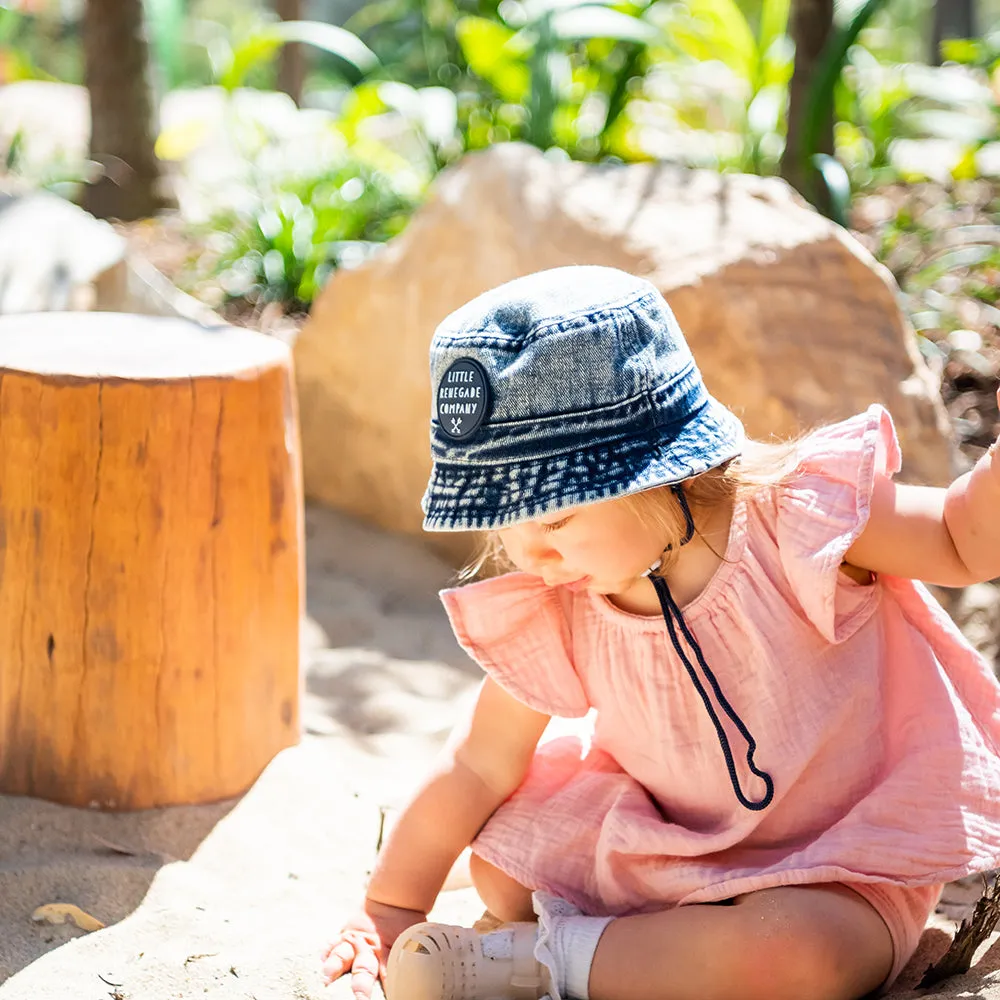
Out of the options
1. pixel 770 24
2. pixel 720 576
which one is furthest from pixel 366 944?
pixel 770 24

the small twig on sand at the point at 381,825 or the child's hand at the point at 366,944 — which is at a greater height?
the child's hand at the point at 366,944

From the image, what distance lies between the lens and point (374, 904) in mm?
1875

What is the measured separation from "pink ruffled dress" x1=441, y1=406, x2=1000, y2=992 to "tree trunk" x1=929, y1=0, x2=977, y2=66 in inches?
448

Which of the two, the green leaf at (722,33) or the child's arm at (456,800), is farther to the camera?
the green leaf at (722,33)

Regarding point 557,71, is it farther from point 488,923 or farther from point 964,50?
point 488,923

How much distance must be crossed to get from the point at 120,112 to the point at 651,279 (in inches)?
160

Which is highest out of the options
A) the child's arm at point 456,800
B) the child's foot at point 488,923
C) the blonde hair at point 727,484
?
the blonde hair at point 727,484

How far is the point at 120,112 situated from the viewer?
6035 mm

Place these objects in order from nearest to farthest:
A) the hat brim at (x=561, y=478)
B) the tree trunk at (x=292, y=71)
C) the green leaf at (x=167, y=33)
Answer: the hat brim at (x=561, y=478) < the green leaf at (x=167, y=33) < the tree trunk at (x=292, y=71)

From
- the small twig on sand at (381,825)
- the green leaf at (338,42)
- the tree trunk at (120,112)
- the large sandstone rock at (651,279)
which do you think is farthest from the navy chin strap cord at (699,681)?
the green leaf at (338,42)

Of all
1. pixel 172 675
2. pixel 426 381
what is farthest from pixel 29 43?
pixel 172 675

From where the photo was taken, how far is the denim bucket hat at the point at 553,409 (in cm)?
149

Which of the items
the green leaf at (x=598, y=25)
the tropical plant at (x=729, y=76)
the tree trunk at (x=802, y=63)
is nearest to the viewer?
the tree trunk at (x=802, y=63)

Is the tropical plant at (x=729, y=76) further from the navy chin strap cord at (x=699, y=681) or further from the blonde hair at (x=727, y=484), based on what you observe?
the navy chin strap cord at (x=699, y=681)
